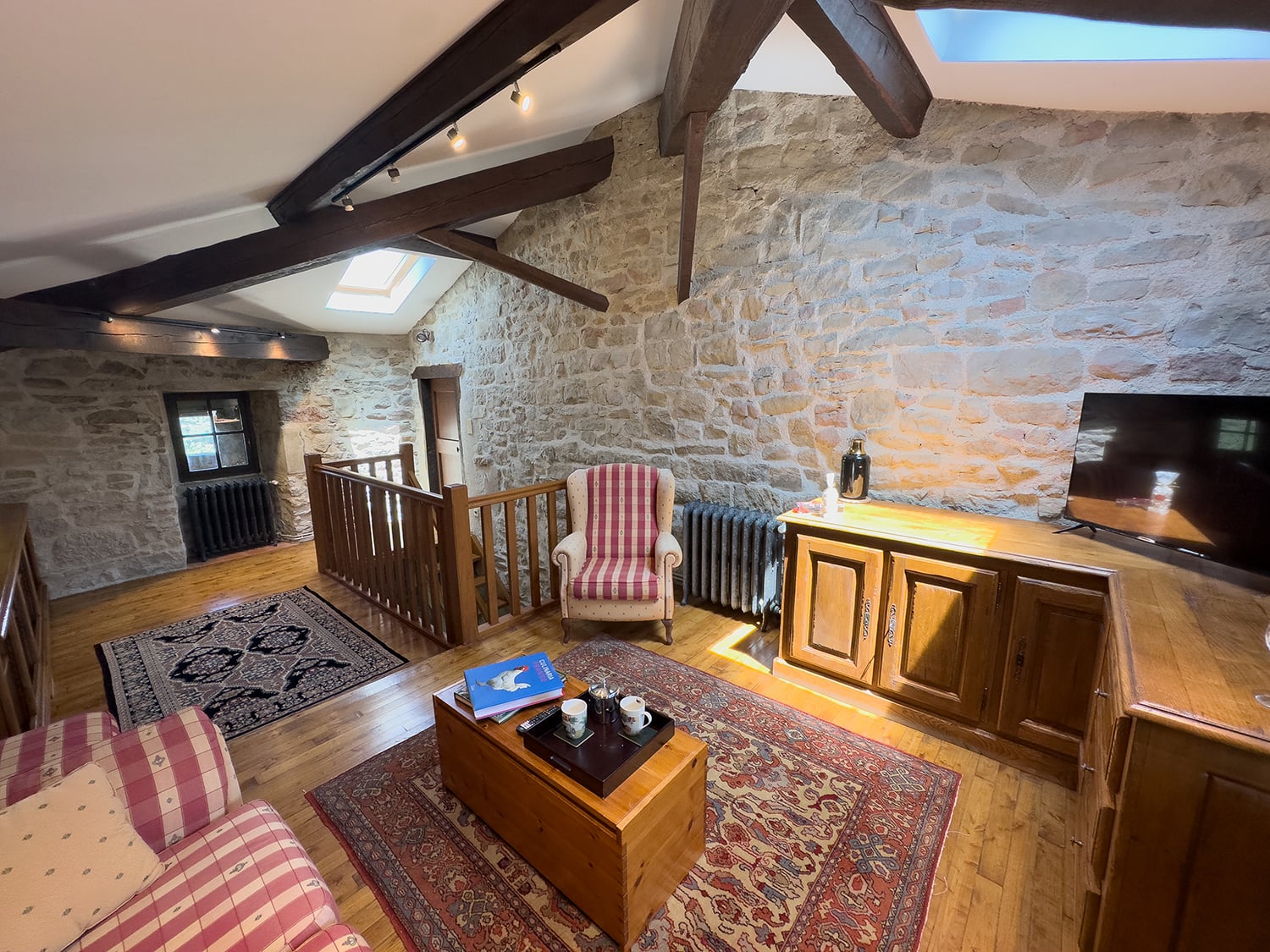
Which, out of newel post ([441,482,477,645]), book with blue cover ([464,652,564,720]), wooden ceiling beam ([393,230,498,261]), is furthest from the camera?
wooden ceiling beam ([393,230,498,261])

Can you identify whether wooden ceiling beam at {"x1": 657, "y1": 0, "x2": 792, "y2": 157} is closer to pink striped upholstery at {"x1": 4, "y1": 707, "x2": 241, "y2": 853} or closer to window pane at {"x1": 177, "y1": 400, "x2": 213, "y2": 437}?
pink striped upholstery at {"x1": 4, "y1": 707, "x2": 241, "y2": 853}

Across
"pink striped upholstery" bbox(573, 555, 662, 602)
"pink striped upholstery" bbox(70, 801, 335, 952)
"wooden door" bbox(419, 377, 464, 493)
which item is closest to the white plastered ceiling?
"pink striped upholstery" bbox(70, 801, 335, 952)

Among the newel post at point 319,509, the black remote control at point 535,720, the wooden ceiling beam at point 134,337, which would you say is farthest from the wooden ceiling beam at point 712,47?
the wooden ceiling beam at point 134,337

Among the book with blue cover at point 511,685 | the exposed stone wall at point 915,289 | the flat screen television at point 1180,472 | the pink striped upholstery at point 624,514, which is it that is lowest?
the book with blue cover at point 511,685

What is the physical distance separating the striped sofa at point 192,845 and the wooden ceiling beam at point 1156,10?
2563 mm

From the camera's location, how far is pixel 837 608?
238 cm

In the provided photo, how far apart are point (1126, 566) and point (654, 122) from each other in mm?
3459

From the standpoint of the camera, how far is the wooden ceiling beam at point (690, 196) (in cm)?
Answer: 249

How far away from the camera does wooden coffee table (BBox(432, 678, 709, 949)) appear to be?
4.31ft

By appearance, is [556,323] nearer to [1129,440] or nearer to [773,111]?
[773,111]

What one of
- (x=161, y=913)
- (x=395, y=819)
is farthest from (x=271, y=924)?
(x=395, y=819)

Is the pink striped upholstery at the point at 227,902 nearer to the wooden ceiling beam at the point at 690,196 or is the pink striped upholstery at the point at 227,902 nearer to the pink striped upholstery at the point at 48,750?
the pink striped upholstery at the point at 48,750

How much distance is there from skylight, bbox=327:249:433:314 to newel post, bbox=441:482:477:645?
316 centimetres

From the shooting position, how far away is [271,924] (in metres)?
1.04
